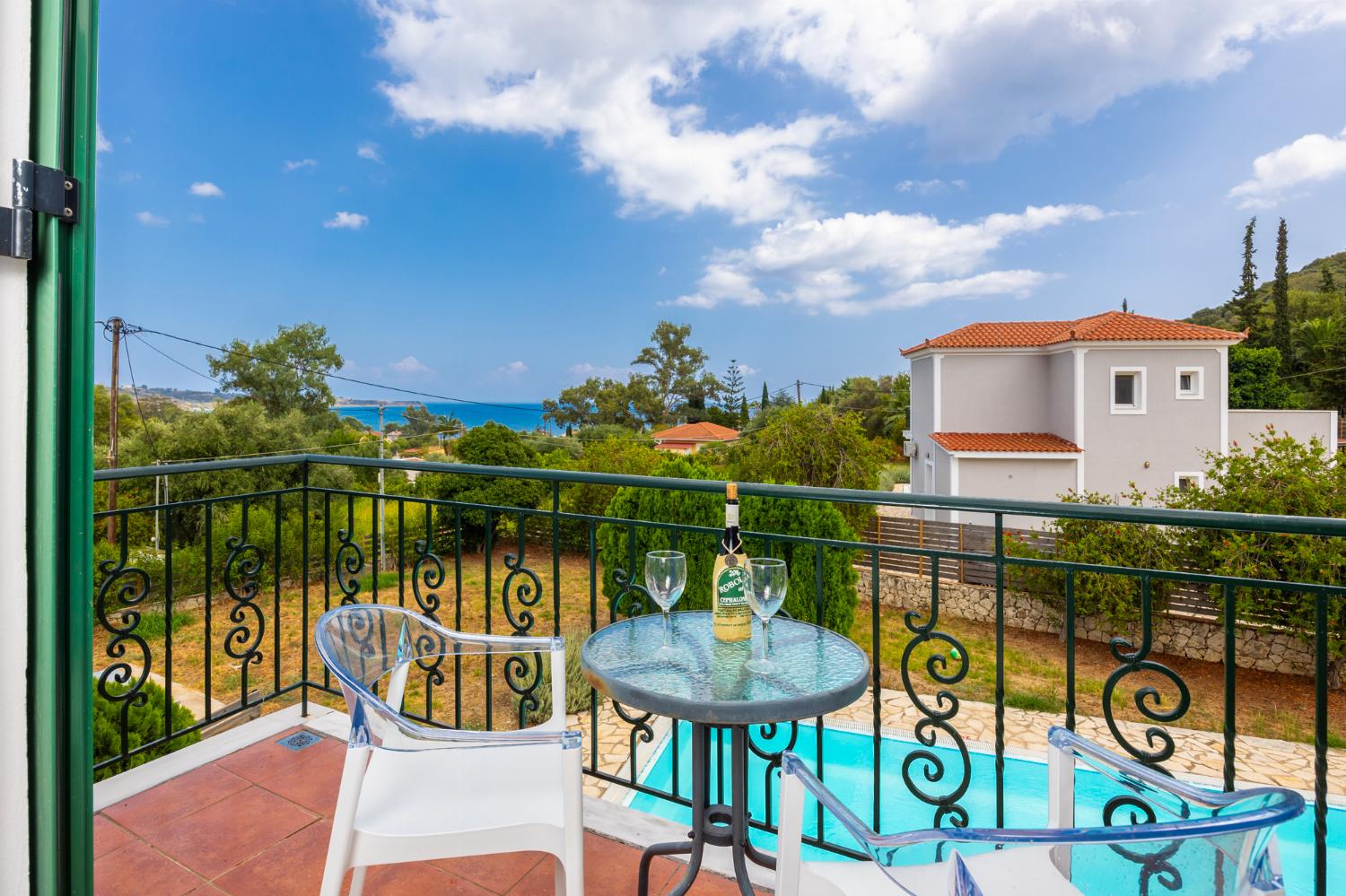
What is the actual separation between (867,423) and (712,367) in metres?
10.2

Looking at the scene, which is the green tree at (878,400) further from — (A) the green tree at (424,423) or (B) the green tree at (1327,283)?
(B) the green tree at (1327,283)

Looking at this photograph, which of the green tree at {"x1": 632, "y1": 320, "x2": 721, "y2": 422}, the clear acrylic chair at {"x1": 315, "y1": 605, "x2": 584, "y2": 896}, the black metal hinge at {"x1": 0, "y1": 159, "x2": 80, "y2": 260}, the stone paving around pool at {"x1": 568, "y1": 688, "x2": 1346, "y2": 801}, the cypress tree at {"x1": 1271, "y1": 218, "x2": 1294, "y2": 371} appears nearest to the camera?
the black metal hinge at {"x1": 0, "y1": 159, "x2": 80, "y2": 260}

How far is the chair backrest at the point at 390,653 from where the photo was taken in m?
1.18

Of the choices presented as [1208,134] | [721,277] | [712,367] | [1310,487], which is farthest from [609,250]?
[1310,487]

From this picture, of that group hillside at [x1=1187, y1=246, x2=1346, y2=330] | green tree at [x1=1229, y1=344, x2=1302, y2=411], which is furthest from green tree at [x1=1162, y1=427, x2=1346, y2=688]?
hillside at [x1=1187, y1=246, x2=1346, y2=330]

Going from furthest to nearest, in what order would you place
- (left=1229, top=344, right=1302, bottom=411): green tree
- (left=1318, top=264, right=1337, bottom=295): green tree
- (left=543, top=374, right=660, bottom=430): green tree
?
(left=543, top=374, right=660, bottom=430): green tree < (left=1318, top=264, right=1337, bottom=295): green tree < (left=1229, top=344, right=1302, bottom=411): green tree

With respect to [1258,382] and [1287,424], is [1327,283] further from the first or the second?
[1287,424]

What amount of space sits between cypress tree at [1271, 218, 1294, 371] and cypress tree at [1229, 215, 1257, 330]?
2.31ft

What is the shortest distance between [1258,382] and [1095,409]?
12849 millimetres

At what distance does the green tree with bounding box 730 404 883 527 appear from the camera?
14984 mm

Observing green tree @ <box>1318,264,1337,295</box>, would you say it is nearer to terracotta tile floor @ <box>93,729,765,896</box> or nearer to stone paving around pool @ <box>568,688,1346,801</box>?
stone paving around pool @ <box>568,688,1346,801</box>

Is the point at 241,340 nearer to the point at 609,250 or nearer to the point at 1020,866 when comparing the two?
the point at 609,250

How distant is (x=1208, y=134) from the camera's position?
2795 cm

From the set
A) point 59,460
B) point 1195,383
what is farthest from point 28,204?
point 1195,383
